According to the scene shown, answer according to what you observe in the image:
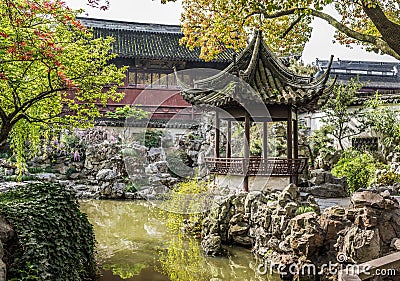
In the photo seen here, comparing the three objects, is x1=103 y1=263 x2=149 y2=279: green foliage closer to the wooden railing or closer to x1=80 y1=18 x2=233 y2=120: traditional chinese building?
the wooden railing

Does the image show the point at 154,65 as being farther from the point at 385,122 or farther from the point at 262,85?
the point at 262,85

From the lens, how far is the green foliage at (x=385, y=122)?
13.6 metres

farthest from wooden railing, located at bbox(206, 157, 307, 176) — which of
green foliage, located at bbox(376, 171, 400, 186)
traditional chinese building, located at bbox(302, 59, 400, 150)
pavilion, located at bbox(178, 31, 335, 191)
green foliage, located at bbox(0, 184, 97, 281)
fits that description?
traditional chinese building, located at bbox(302, 59, 400, 150)

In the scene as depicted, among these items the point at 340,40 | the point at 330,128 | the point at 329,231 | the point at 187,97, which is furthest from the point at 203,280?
the point at 330,128

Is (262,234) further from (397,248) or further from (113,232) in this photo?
(113,232)

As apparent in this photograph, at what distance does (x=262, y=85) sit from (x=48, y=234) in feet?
18.5

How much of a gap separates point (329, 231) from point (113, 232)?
4928 millimetres

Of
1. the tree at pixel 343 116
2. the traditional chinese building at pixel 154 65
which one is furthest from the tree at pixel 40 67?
the traditional chinese building at pixel 154 65

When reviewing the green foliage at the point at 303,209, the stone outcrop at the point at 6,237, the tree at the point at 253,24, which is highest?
the tree at the point at 253,24

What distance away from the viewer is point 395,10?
7961 millimetres

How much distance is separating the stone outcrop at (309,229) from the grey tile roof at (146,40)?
39.6 feet

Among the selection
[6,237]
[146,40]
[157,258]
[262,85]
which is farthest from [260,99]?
[146,40]

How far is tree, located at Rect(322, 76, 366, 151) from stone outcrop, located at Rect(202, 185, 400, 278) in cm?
888

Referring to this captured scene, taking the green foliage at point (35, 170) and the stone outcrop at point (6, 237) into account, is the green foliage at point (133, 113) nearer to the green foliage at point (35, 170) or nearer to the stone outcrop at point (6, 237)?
the green foliage at point (35, 170)
